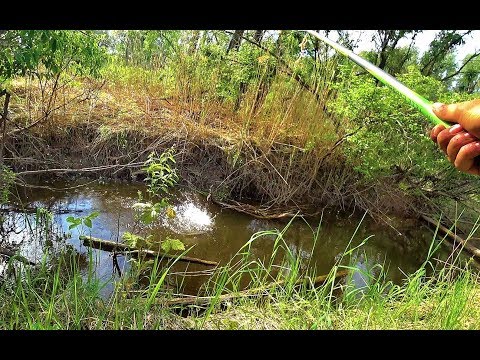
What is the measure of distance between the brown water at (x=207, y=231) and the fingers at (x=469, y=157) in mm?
2262

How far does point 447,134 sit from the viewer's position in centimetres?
97

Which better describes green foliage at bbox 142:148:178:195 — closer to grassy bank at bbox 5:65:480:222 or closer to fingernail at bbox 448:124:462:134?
grassy bank at bbox 5:65:480:222

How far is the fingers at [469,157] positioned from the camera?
0.91 m

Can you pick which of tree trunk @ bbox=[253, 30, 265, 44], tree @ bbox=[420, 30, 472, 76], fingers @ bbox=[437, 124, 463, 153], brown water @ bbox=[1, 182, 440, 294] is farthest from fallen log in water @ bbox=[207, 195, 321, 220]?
tree @ bbox=[420, 30, 472, 76]

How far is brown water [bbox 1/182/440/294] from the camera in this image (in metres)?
3.25

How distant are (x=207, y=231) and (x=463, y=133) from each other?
10.8 feet

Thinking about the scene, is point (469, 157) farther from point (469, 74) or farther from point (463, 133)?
point (469, 74)

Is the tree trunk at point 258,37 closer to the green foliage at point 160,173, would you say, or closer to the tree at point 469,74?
the green foliage at point 160,173

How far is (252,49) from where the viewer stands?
5406mm

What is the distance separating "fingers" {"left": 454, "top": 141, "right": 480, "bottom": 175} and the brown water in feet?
7.42

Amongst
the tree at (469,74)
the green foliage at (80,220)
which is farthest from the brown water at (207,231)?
the tree at (469,74)

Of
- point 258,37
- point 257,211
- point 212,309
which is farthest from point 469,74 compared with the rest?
point 212,309
